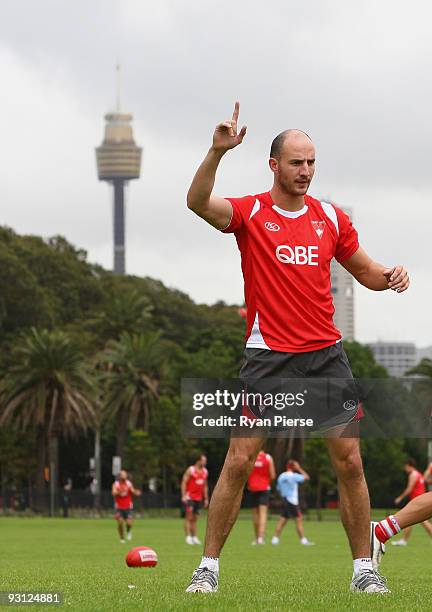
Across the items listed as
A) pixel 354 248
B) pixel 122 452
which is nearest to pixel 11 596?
pixel 354 248

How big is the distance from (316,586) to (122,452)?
240 ft

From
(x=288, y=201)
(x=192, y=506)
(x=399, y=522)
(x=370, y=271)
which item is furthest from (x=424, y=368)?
(x=288, y=201)

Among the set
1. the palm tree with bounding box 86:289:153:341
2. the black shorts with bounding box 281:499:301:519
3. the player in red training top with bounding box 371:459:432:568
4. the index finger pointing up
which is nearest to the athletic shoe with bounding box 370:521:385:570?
the player in red training top with bounding box 371:459:432:568

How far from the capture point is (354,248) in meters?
8.68

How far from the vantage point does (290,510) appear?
3161cm

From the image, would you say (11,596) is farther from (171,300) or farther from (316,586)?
(171,300)

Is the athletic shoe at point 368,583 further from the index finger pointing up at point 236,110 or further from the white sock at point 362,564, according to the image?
the index finger pointing up at point 236,110

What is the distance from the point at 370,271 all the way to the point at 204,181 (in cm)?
137

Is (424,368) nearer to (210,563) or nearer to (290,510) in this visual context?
(290,510)

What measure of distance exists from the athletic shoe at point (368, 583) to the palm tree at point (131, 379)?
75.0 meters

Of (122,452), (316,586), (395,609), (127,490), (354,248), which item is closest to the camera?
(395,609)

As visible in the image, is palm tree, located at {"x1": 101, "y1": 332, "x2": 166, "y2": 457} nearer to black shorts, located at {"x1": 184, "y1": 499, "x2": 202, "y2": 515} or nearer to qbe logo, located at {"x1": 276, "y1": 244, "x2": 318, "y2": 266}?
black shorts, located at {"x1": 184, "y1": 499, "x2": 202, "y2": 515}

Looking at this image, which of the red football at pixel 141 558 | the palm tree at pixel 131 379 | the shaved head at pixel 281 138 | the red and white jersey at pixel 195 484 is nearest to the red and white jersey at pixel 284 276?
the shaved head at pixel 281 138

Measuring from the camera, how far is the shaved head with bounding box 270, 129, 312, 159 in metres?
8.30
